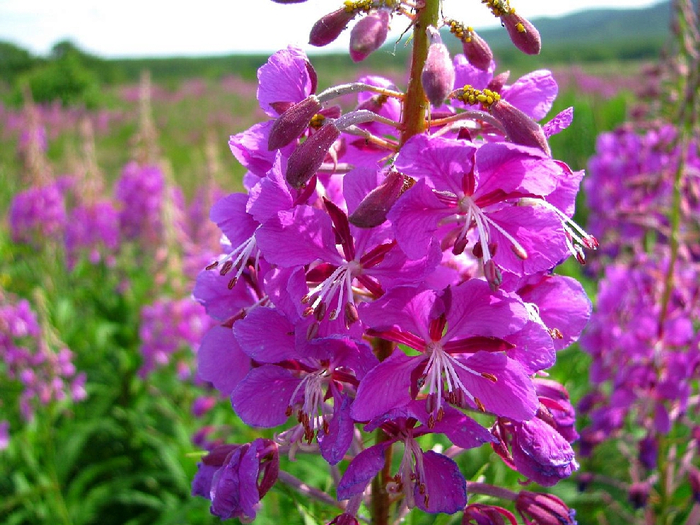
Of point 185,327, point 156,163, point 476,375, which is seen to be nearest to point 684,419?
point 476,375

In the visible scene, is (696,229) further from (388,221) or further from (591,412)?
(388,221)

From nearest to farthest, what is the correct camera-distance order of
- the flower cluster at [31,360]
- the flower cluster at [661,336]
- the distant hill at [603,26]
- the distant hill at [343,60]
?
1. the flower cluster at [661,336]
2. the flower cluster at [31,360]
3. the distant hill at [343,60]
4. the distant hill at [603,26]

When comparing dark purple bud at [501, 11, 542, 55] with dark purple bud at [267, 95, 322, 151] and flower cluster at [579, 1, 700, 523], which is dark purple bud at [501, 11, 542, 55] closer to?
dark purple bud at [267, 95, 322, 151]

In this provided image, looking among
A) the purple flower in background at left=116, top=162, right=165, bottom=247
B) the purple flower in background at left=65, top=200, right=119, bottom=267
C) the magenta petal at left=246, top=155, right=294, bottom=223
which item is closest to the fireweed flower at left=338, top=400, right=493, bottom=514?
the magenta petal at left=246, top=155, right=294, bottom=223

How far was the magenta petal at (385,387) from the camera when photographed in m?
1.22

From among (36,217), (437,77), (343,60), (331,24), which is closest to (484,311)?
(437,77)

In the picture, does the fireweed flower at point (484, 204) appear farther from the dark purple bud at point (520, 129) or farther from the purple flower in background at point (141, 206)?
the purple flower in background at point (141, 206)

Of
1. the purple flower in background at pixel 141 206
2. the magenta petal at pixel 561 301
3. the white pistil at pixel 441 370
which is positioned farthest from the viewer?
the purple flower in background at pixel 141 206

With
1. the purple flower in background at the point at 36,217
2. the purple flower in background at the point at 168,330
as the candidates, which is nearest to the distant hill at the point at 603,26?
the purple flower in background at the point at 36,217

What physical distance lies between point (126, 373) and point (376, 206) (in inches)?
185

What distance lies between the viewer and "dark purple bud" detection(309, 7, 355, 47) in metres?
1.32

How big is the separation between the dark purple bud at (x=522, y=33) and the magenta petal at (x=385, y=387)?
750mm

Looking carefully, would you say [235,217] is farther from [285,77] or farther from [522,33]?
[522,33]

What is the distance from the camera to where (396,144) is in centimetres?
145
